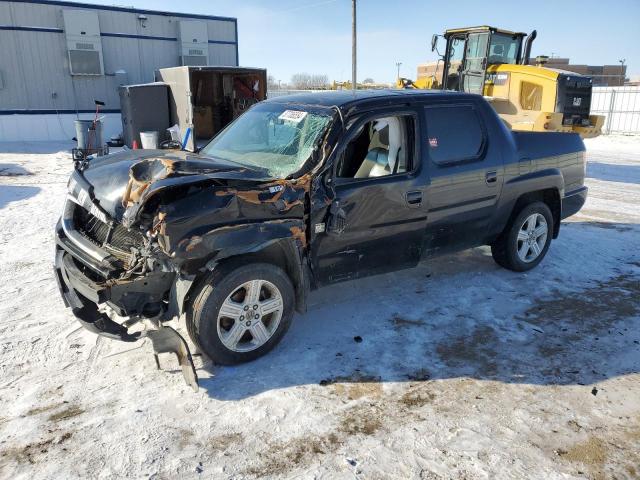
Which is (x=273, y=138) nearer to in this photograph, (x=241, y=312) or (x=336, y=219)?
(x=336, y=219)

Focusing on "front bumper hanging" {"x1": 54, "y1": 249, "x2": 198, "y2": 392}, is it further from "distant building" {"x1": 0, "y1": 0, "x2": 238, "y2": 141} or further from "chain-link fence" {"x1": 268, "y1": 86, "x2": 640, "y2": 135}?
"chain-link fence" {"x1": 268, "y1": 86, "x2": 640, "y2": 135}

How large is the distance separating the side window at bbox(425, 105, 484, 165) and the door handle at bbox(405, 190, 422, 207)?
0.37 meters

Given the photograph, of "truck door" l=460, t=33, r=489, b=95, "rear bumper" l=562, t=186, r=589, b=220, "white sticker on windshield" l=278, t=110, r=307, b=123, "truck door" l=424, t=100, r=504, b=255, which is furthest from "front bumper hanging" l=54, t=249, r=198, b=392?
"truck door" l=460, t=33, r=489, b=95

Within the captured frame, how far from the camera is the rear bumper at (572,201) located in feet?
18.9

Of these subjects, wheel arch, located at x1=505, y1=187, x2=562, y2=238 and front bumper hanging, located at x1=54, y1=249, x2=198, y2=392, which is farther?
wheel arch, located at x1=505, y1=187, x2=562, y2=238

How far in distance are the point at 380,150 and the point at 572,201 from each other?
112 inches

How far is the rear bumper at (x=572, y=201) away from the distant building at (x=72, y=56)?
1752 centimetres

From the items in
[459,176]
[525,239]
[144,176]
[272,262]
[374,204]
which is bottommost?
[525,239]

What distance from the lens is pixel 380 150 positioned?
445 cm

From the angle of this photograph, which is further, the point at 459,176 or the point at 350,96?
the point at 459,176

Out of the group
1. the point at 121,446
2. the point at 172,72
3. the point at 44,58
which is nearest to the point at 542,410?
the point at 121,446

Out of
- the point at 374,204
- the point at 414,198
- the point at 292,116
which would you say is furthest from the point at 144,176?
the point at 414,198

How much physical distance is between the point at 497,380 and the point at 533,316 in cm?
121

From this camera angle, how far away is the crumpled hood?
3125 mm
